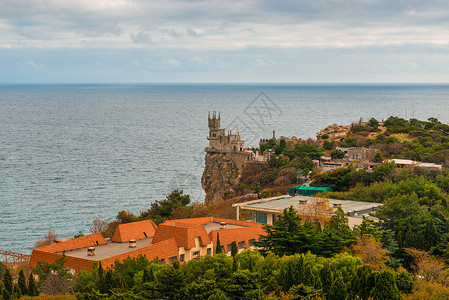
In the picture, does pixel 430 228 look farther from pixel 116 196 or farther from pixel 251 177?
pixel 116 196

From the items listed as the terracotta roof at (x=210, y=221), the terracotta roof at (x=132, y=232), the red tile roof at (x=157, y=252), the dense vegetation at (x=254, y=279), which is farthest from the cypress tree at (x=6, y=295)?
the terracotta roof at (x=210, y=221)

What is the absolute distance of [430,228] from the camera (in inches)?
1387

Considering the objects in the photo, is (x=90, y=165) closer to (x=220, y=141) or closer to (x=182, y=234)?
(x=220, y=141)

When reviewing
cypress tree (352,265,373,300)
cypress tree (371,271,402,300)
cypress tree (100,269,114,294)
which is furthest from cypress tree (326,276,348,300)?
cypress tree (100,269,114,294)

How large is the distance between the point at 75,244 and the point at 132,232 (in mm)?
4218

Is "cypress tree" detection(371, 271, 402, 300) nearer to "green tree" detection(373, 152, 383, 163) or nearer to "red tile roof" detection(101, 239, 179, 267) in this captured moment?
"red tile roof" detection(101, 239, 179, 267)

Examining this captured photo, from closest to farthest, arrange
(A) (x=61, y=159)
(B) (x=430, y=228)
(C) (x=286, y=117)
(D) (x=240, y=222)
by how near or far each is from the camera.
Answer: (B) (x=430, y=228)
(D) (x=240, y=222)
(A) (x=61, y=159)
(C) (x=286, y=117)

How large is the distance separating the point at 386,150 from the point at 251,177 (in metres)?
17.5

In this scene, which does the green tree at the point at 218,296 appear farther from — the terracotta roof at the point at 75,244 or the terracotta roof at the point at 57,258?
the terracotta roof at the point at 75,244

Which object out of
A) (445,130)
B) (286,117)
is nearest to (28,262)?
(445,130)

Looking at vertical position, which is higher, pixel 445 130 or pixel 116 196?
pixel 445 130

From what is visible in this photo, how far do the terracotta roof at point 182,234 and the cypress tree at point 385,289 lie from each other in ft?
47.0

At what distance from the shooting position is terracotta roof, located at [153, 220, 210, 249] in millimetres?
35750

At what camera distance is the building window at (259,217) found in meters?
43.3
